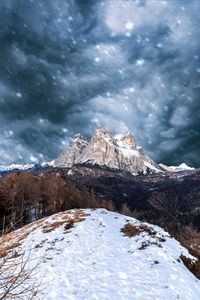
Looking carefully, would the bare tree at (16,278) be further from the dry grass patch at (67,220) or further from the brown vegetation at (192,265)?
the dry grass patch at (67,220)

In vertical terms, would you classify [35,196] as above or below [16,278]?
above

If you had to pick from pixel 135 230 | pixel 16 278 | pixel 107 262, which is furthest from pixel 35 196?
pixel 16 278

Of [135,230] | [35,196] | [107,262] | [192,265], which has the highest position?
[35,196]

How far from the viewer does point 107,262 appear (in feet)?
71.4

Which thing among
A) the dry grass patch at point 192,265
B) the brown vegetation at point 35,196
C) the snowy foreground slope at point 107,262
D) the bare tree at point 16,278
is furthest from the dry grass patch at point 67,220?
the brown vegetation at point 35,196

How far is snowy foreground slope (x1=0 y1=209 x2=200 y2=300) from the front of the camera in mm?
16828

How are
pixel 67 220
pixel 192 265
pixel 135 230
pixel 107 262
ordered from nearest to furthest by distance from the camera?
pixel 107 262, pixel 192 265, pixel 135 230, pixel 67 220

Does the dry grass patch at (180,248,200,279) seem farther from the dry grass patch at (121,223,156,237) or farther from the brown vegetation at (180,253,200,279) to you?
the dry grass patch at (121,223,156,237)

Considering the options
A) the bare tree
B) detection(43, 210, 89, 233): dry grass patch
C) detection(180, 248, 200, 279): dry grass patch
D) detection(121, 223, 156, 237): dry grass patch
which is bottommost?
detection(180, 248, 200, 279): dry grass patch

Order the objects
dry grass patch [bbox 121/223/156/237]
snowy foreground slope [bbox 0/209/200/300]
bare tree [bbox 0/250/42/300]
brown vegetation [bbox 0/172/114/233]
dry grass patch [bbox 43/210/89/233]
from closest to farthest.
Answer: bare tree [bbox 0/250/42/300]
snowy foreground slope [bbox 0/209/200/300]
dry grass patch [bbox 121/223/156/237]
dry grass patch [bbox 43/210/89/233]
brown vegetation [bbox 0/172/114/233]

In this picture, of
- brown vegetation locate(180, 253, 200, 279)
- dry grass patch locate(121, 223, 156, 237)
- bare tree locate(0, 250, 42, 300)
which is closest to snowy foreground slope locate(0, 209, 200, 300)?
dry grass patch locate(121, 223, 156, 237)

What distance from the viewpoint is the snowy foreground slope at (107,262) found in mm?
16828

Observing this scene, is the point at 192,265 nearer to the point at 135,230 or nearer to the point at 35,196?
the point at 135,230

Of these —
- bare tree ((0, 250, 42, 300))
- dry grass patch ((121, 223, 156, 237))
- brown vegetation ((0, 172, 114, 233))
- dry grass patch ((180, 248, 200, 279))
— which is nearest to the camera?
bare tree ((0, 250, 42, 300))
